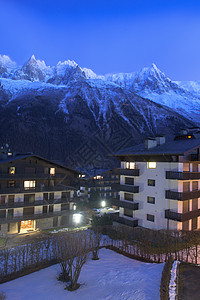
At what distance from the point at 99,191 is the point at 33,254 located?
4010 centimetres

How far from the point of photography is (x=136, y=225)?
105 feet

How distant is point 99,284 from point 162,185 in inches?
653

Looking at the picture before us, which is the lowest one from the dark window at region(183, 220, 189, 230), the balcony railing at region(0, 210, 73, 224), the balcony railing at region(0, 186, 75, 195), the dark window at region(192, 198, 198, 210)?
the balcony railing at region(0, 210, 73, 224)

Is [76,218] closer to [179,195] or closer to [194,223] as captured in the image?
[194,223]

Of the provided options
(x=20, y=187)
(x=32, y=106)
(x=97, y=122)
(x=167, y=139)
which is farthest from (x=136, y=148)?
(x=32, y=106)

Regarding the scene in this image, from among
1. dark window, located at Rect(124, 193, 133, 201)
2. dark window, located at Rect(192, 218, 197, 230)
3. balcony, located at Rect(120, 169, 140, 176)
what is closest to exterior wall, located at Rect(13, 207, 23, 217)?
dark window, located at Rect(124, 193, 133, 201)

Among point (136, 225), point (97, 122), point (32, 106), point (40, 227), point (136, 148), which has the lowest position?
point (40, 227)

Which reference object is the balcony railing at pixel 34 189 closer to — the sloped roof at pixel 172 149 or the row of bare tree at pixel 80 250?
the row of bare tree at pixel 80 250

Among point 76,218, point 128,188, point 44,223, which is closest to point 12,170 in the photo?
point 44,223

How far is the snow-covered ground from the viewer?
1507cm

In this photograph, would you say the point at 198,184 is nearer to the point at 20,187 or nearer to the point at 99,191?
the point at 20,187

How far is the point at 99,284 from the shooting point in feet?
55.9

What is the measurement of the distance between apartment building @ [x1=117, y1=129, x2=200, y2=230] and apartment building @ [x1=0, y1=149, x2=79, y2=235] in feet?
41.8

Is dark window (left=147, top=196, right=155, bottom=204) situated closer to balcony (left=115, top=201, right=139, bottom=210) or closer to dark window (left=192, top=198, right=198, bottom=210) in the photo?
balcony (left=115, top=201, right=139, bottom=210)
